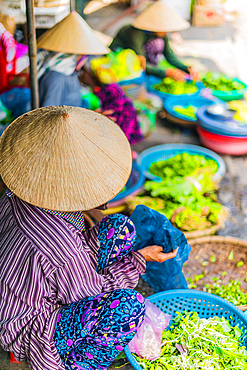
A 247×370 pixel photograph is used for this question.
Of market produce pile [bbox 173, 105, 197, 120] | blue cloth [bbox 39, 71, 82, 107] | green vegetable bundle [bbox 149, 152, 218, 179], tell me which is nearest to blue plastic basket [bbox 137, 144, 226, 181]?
green vegetable bundle [bbox 149, 152, 218, 179]

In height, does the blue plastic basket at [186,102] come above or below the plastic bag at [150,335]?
above

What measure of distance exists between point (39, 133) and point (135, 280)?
824mm

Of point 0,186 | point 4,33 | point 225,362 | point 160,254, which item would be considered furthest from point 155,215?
point 4,33

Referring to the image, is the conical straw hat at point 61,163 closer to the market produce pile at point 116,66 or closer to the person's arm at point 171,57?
the market produce pile at point 116,66

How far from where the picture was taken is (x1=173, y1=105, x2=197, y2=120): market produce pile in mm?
4020

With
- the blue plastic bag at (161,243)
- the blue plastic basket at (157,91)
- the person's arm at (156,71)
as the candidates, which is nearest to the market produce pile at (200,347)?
the blue plastic bag at (161,243)

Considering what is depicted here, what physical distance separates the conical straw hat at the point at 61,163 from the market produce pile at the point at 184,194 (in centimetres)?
118

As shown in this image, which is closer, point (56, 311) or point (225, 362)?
point (56, 311)

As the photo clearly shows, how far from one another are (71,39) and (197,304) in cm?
175

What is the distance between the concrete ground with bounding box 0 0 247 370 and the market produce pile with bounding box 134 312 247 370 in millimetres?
216

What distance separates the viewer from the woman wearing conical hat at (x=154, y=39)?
3.28 m

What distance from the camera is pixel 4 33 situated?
224 centimetres

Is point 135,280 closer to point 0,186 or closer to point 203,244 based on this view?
point 203,244

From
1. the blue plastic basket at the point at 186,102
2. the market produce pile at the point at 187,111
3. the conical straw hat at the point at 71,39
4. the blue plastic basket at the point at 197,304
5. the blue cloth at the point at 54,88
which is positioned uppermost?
the conical straw hat at the point at 71,39
